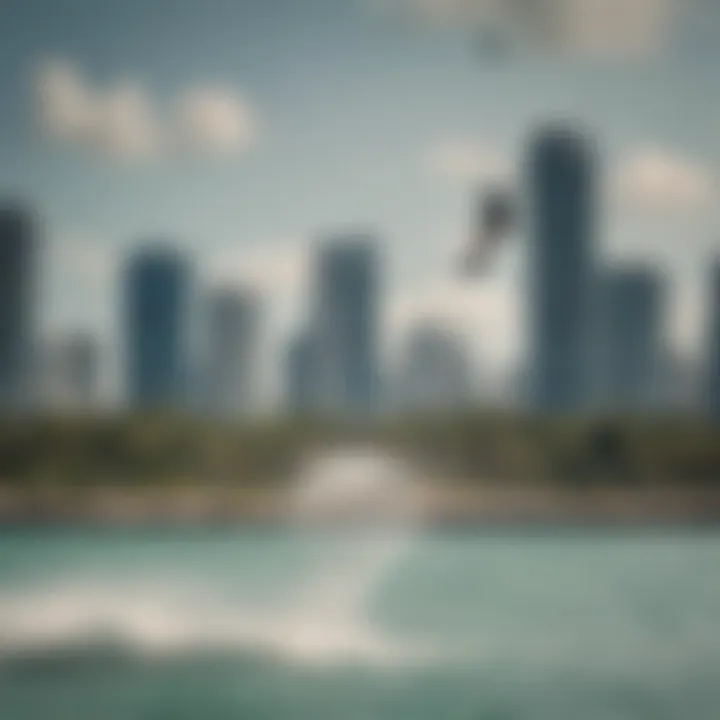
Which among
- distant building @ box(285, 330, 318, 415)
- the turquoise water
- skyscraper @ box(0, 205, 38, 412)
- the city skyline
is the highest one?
the city skyline

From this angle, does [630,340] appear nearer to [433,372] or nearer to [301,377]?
[433,372]

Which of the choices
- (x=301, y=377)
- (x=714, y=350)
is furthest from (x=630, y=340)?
(x=301, y=377)

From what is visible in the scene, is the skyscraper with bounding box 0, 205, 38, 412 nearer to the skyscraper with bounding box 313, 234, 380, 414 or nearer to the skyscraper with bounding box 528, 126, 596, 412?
the skyscraper with bounding box 313, 234, 380, 414

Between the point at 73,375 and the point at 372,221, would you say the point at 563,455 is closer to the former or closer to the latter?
the point at 372,221

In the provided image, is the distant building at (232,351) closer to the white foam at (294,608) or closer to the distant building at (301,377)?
the distant building at (301,377)

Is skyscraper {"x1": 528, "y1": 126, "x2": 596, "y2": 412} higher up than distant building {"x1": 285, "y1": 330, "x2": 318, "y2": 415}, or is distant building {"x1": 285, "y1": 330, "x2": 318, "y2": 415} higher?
skyscraper {"x1": 528, "y1": 126, "x2": 596, "y2": 412}

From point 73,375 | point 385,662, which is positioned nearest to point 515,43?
point 73,375

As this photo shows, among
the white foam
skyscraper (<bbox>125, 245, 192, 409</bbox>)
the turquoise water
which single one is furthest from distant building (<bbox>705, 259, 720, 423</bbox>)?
skyscraper (<bbox>125, 245, 192, 409</bbox>)
